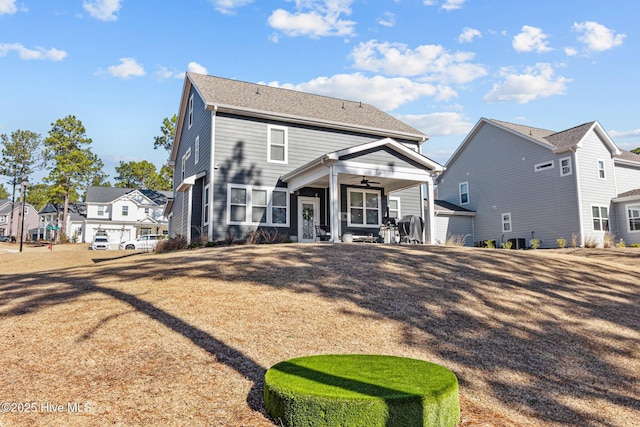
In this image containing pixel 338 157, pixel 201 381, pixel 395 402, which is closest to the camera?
pixel 395 402

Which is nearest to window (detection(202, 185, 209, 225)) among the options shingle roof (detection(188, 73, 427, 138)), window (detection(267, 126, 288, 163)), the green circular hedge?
window (detection(267, 126, 288, 163))

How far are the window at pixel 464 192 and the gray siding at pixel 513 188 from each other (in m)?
0.27

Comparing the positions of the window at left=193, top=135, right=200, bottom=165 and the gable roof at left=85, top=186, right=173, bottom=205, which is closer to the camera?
the window at left=193, top=135, right=200, bottom=165

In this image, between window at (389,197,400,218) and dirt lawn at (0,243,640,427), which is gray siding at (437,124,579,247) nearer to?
window at (389,197,400,218)

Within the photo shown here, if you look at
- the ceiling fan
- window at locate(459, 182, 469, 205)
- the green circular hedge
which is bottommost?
the green circular hedge

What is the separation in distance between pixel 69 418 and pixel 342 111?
61.0ft

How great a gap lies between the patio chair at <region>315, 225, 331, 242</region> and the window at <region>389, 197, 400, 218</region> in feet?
12.3

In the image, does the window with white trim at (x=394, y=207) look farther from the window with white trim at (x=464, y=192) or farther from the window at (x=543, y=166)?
the window with white trim at (x=464, y=192)

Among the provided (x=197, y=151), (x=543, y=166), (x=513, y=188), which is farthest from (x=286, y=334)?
(x=513, y=188)

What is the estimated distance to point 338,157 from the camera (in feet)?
47.9

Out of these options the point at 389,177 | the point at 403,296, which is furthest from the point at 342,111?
the point at 403,296

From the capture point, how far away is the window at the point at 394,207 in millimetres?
19375

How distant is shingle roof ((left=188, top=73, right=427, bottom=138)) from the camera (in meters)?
17.6

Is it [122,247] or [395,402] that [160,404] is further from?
[122,247]
